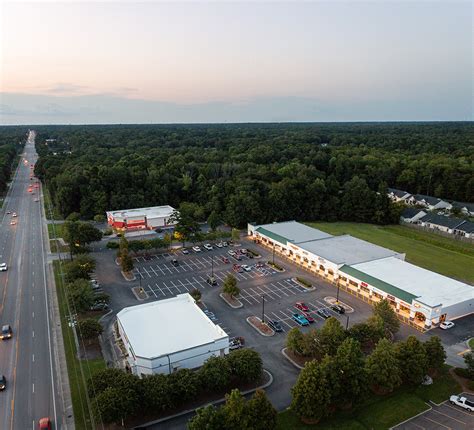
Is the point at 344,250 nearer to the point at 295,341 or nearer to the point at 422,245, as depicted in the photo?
the point at 422,245

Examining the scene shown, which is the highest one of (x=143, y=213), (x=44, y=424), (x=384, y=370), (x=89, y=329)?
(x=143, y=213)

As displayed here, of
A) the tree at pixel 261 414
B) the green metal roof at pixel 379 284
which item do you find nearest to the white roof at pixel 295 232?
the green metal roof at pixel 379 284

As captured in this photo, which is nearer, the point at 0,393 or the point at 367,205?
the point at 0,393

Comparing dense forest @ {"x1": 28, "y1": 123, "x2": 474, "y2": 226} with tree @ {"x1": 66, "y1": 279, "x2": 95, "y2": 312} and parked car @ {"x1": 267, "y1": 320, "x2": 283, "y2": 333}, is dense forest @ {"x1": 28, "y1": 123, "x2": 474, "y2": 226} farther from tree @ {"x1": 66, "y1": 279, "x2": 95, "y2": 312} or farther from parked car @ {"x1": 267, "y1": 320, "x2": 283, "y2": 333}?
tree @ {"x1": 66, "y1": 279, "x2": 95, "y2": 312}

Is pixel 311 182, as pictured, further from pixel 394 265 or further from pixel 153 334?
pixel 153 334

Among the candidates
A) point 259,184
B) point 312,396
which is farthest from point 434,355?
point 259,184

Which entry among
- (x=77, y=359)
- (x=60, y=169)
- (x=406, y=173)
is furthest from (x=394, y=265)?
(x=60, y=169)
